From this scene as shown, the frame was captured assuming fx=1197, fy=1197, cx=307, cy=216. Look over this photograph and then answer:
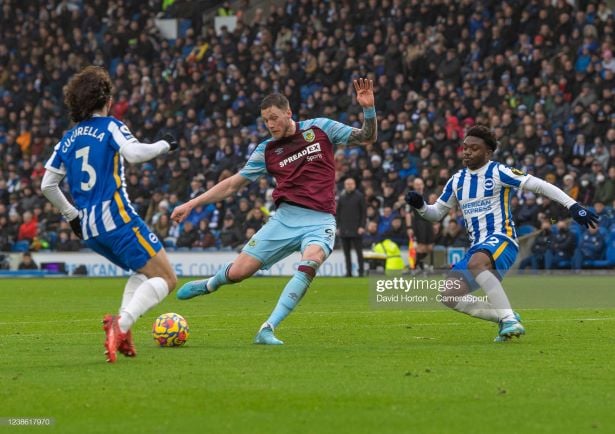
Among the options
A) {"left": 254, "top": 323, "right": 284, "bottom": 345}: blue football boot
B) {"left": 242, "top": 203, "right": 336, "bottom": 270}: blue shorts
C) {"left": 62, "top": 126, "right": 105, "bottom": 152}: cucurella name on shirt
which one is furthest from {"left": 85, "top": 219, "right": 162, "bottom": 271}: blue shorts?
{"left": 242, "top": 203, "right": 336, "bottom": 270}: blue shorts

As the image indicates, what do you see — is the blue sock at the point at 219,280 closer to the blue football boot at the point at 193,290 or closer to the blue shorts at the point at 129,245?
the blue football boot at the point at 193,290

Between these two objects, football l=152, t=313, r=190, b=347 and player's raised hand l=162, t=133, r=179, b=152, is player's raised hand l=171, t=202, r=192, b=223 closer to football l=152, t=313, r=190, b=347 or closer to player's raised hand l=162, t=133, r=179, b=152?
football l=152, t=313, r=190, b=347

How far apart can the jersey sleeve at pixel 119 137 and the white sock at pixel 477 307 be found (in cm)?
359

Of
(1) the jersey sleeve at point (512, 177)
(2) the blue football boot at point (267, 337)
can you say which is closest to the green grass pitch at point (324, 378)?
(2) the blue football boot at point (267, 337)

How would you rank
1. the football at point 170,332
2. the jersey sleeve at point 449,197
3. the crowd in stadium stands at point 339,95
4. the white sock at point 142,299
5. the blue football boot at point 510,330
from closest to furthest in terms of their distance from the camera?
the white sock at point 142,299
the football at point 170,332
the blue football boot at point 510,330
the jersey sleeve at point 449,197
the crowd in stadium stands at point 339,95

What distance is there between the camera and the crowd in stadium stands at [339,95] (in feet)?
91.1

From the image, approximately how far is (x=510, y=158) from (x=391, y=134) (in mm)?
4033

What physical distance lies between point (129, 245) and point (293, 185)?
2.33 metres

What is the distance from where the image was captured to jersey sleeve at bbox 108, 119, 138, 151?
8906 mm

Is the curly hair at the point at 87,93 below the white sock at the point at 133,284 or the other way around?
the other way around

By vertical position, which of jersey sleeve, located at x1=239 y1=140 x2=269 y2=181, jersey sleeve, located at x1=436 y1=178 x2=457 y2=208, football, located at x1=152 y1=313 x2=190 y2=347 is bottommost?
Result: football, located at x1=152 y1=313 x2=190 y2=347

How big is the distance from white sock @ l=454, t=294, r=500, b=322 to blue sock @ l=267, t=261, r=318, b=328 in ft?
4.81

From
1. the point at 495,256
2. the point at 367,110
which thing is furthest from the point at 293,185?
the point at 495,256

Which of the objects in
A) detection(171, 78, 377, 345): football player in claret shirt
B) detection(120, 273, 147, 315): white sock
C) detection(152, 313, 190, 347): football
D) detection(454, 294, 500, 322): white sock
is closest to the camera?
detection(120, 273, 147, 315): white sock
